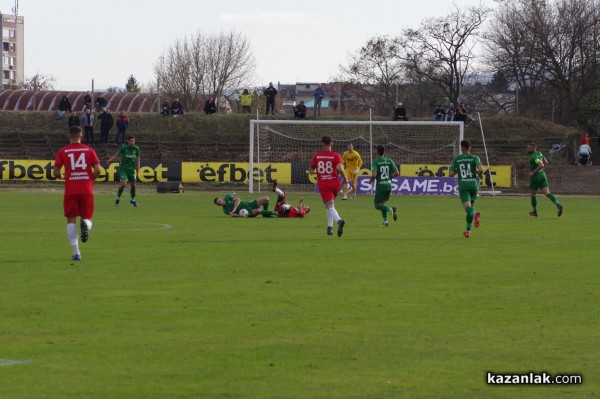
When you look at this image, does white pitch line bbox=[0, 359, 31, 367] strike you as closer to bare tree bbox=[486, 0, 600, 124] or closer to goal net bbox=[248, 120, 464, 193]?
goal net bbox=[248, 120, 464, 193]

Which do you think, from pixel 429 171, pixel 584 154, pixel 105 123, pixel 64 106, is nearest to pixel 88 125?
pixel 105 123

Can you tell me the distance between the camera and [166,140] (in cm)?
7012

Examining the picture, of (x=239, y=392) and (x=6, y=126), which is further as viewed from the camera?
(x=6, y=126)

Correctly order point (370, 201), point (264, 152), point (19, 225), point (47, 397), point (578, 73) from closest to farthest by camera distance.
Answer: point (47, 397), point (19, 225), point (370, 201), point (264, 152), point (578, 73)

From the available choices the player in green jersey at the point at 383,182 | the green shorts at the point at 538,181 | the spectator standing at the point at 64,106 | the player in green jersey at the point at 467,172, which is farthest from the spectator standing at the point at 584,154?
the player in green jersey at the point at 467,172

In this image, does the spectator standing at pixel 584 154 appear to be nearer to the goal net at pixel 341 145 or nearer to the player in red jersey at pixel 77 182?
the goal net at pixel 341 145

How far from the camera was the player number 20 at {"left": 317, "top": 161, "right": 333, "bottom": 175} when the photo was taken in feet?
78.9

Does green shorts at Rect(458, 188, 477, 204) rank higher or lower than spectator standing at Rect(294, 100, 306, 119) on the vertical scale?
lower

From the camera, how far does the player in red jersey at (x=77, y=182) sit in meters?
17.6

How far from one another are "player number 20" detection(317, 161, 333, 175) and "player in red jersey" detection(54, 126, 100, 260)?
7.20 m

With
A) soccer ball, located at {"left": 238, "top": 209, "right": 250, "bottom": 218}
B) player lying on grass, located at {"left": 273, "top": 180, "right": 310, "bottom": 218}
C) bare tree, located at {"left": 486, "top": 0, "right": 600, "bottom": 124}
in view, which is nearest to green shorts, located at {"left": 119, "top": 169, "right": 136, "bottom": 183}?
→ soccer ball, located at {"left": 238, "top": 209, "right": 250, "bottom": 218}

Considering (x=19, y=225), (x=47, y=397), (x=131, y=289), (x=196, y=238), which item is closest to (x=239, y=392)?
(x=47, y=397)

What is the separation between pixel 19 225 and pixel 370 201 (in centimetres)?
1929

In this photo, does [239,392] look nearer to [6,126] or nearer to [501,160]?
[501,160]
